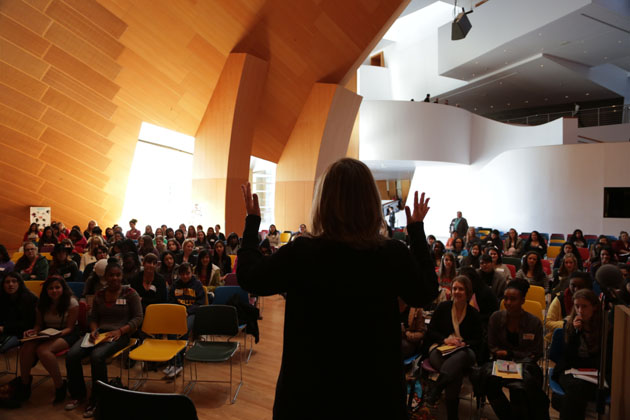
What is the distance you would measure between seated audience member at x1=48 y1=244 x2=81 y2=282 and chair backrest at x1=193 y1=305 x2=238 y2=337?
9.13 ft

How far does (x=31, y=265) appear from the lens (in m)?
5.69

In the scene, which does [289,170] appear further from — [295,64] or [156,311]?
[156,311]

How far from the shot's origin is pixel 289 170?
46.1 feet

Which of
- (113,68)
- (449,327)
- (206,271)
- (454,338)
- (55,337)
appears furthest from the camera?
(113,68)

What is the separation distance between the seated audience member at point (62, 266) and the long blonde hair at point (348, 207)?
580 centimetres

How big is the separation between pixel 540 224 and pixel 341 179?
48.5 ft

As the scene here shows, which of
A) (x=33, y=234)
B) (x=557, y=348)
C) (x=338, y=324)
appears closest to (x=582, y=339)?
(x=557, y=348)

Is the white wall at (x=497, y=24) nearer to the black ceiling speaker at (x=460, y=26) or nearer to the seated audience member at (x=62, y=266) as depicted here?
the black ceiling speaker at (x=460, y=26)

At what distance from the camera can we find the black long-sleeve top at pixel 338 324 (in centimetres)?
111

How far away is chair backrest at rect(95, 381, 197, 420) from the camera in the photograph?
1840 mm

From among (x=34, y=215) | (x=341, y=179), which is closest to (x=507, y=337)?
(x=341, y=179)

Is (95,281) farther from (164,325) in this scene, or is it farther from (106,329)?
(164,325)

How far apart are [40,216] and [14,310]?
22.9 feet

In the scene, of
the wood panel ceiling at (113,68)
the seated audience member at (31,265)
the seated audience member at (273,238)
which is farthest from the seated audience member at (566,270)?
the wood panel ceiling at (113,68)
